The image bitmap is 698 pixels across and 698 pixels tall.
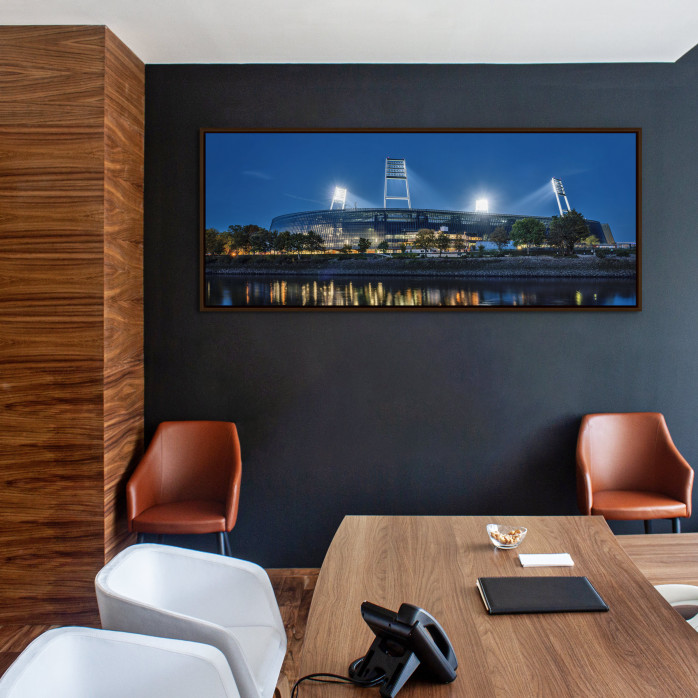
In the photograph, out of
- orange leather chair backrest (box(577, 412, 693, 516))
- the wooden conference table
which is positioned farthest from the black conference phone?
orange leather chair backrest (box(577, 412, 693, 516))

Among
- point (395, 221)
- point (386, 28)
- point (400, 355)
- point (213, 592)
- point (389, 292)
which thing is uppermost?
point (386, 28)

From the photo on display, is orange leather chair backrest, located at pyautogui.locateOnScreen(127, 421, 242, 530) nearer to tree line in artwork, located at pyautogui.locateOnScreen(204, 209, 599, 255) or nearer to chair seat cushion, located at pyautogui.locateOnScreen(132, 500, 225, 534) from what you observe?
chair seat cushion, located at pyautogui.locateOnScreen(132, 500, 225, 534)

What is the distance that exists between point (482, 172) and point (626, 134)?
2.89 ft

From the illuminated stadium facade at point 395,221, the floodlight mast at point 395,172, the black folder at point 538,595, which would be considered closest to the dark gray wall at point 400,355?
the floodlight mast at point 395,172

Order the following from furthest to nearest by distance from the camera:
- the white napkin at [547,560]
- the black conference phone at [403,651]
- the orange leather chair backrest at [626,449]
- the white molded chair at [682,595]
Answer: the orange leather chair backrest at [626,449] < the white molded chair at [682,595] < the white napkin at [547,560] < the black conference phone at [403,651]

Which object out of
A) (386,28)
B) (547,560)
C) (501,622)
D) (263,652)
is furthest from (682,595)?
(386,28)

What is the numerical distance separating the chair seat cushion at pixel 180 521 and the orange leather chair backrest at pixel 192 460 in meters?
0.22

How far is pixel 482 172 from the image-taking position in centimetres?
341

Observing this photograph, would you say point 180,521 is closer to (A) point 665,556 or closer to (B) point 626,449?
(A) point 665,556

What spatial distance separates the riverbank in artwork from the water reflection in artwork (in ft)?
0.10

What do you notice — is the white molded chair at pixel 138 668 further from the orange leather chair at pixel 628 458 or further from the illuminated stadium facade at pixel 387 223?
the illuminated stadium facade at pixel 387 223

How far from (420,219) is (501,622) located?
8.11ft

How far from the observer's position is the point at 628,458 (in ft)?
10.8

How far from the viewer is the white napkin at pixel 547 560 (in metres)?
1.77
